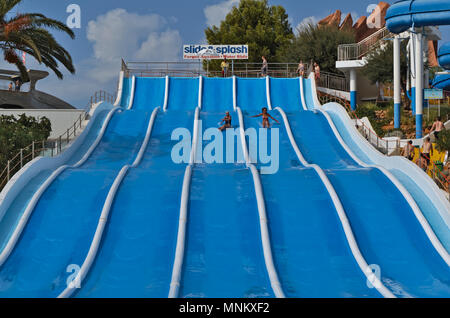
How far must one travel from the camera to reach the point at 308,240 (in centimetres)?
1035

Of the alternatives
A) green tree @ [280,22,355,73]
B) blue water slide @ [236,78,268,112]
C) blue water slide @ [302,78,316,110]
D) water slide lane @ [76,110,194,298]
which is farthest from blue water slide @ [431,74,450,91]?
water slide lane @ [76,110,194,298]

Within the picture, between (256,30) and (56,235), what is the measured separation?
37804mm

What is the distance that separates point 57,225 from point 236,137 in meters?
8.21

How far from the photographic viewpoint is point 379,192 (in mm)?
12055

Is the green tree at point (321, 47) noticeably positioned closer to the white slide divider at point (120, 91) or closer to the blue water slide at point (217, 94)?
the blue water slide at point (217, 94)

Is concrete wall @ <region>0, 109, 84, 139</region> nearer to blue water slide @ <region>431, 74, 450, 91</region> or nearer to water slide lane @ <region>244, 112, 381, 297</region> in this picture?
water slide lane @ <region>244, 112, 381, 297</region>

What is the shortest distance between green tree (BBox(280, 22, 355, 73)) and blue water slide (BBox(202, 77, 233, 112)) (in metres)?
10.1

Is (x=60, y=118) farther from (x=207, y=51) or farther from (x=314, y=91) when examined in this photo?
(x=314, y=91)

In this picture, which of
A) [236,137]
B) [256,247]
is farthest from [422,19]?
[256,247]

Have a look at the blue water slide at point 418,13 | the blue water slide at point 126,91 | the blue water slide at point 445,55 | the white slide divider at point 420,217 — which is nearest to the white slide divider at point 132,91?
the blue water slide at point 126,91

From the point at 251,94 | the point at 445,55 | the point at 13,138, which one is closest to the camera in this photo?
the point at 13,138

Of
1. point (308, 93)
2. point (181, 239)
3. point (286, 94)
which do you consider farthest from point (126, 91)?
point (181, 239)

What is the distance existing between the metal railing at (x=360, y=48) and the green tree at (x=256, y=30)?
46.1ft

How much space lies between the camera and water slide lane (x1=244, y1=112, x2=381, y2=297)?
8922mm
